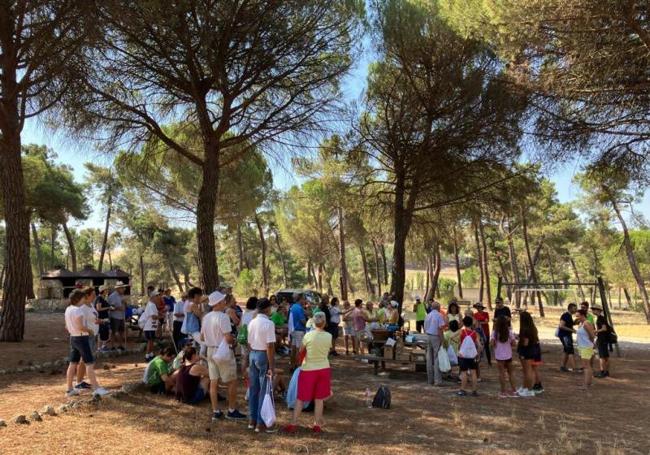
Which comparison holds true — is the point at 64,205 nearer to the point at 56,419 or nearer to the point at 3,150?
the point at 3,150

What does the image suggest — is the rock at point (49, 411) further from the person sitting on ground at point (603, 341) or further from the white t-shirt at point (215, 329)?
the person sitting on ground at point (603, 341)

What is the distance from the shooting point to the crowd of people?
532 centimetres

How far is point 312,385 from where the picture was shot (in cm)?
531

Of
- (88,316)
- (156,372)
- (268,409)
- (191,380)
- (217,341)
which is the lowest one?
(268,409)

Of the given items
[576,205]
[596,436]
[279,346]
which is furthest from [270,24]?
[576,205]

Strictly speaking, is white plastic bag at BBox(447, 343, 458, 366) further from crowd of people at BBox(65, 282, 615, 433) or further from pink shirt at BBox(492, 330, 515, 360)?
pink shirt at BBox(492, 330, 515, 360)

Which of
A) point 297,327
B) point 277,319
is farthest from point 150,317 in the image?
point 297,327

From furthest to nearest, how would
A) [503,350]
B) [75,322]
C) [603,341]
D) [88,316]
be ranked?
[603,341], [503,350], [88,316], [75,322]

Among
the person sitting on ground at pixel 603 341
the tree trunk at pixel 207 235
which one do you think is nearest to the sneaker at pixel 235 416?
the tree trunk at pixel 207 235

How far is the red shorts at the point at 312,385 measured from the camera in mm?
5301

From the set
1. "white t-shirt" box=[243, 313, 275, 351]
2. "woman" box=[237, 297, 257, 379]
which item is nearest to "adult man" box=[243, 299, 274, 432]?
"white t-shirt" box=[243, 313, 275, 351]

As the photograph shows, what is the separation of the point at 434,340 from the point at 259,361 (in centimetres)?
385

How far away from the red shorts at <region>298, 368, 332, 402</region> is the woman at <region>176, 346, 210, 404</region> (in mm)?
1641

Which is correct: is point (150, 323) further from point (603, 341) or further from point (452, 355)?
point (603, 341)
